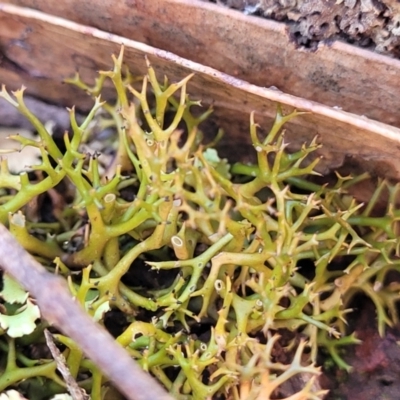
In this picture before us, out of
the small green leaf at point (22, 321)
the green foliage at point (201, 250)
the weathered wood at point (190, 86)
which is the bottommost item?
the small green leaf at point (22, 321)

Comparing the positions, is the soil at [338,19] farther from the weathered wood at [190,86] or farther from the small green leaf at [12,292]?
the small green leaf at [12,292]

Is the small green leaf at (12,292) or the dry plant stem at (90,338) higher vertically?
the dry plant stem at (90,338)

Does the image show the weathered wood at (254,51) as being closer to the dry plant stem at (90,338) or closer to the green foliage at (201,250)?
the green foliage at (201,250)

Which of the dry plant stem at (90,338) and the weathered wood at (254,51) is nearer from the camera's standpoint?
the dry plant stem at (90,338)

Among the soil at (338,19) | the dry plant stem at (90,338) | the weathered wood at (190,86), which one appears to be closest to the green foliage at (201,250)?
the weathered wood at (190,86)

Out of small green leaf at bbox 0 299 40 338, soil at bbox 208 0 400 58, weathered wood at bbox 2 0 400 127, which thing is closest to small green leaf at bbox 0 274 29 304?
small green leaf at bbox 0 299 40 338

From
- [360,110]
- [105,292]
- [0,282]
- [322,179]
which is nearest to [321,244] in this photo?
[322,179]

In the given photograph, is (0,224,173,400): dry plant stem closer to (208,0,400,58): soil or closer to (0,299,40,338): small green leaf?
(0,299,40,338): small green leaf
